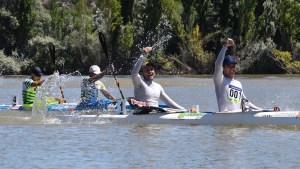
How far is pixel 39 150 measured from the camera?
1617 cm

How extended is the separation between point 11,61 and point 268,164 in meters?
52.4

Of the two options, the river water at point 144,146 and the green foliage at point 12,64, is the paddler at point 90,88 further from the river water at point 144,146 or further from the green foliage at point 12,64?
the green foliage at point 12,64

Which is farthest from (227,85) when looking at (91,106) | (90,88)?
(90,88)

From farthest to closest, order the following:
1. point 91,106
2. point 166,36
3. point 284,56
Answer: point 166,36
point 284,56
point 91,106

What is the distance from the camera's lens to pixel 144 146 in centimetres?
1655

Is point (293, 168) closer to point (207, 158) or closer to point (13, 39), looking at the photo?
point (207, 158)

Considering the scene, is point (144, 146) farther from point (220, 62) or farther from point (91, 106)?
point (91, 106)

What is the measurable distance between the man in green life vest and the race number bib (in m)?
6.77

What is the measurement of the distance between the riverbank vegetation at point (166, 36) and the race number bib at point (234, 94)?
1760 inches

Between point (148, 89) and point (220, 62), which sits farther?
point (148, 89)

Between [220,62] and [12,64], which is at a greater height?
[12,64]

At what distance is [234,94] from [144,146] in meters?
3.01

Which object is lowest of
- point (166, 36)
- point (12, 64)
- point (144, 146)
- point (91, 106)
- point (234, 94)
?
point (144, 146)

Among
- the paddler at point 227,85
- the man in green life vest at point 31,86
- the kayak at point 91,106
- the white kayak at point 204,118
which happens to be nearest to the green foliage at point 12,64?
the man in green life vest at point 31,86
